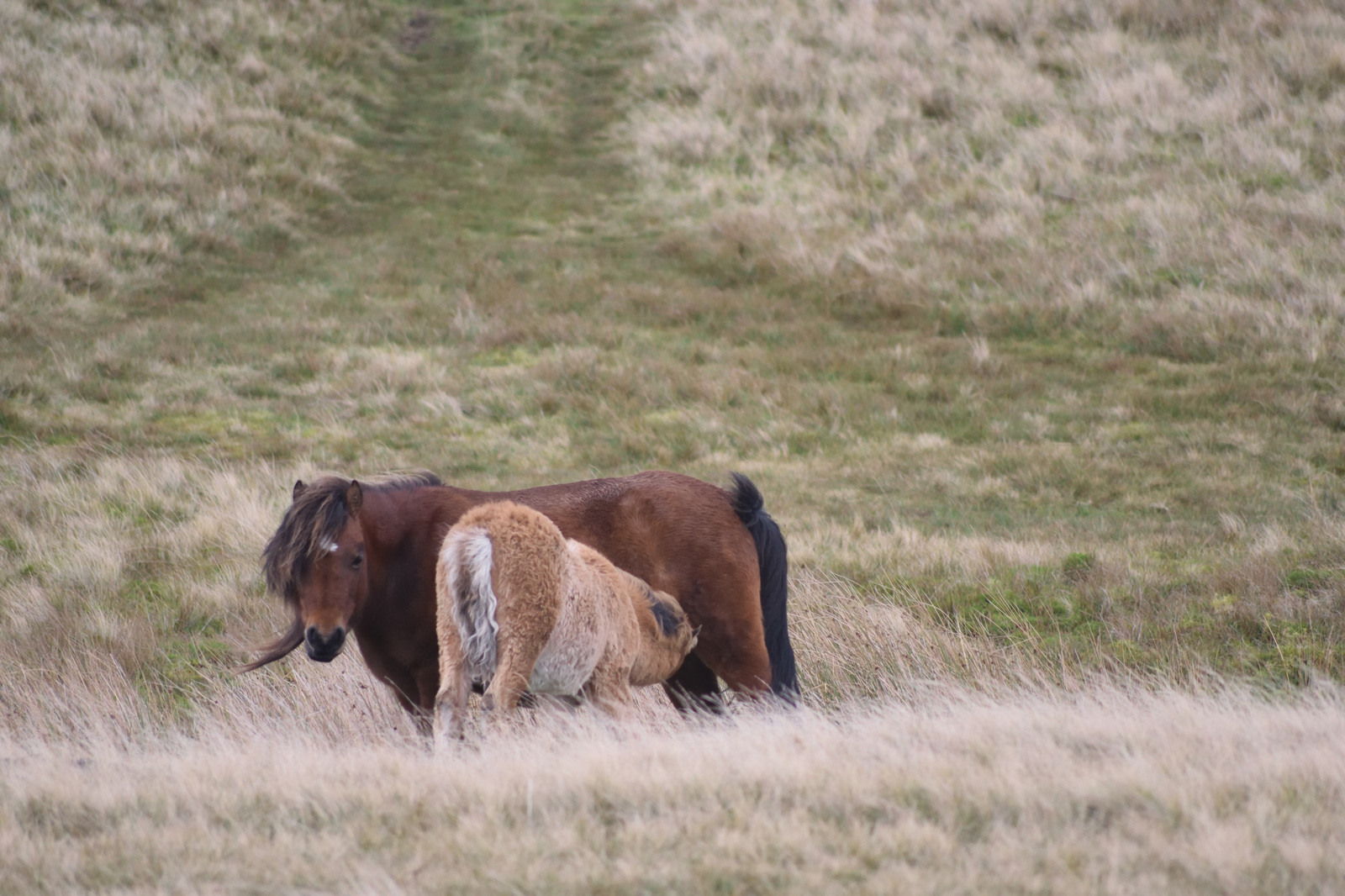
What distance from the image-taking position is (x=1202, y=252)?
16406 millimetres

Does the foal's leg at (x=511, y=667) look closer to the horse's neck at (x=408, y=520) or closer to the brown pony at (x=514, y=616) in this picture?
the brown pony at (x=514, y=616)

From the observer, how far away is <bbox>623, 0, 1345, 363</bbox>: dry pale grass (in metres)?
16.1

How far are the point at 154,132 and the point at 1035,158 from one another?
661 inches

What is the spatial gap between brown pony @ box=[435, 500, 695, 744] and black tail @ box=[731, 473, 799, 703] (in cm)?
136

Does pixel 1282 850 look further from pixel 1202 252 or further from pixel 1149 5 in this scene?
pixel 1149 5

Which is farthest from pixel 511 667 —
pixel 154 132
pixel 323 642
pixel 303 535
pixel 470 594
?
pixel 154 132

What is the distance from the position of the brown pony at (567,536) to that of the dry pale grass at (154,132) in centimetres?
1373

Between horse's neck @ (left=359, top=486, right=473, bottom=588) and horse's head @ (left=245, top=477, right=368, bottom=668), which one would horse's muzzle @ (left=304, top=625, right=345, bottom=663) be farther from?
horse's neck @ (left=359, top=486, right=473, bottom=588)

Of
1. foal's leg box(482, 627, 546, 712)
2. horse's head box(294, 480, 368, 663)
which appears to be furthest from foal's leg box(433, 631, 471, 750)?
horse's head box(294, 480, 368, 663)

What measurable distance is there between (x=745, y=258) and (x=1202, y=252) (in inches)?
284

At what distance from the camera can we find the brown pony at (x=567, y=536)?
4871mm

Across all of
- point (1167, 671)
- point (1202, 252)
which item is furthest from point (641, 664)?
point (1202, 252)

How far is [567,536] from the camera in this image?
5.71 m

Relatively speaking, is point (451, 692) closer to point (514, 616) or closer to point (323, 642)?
point (514, 616)
